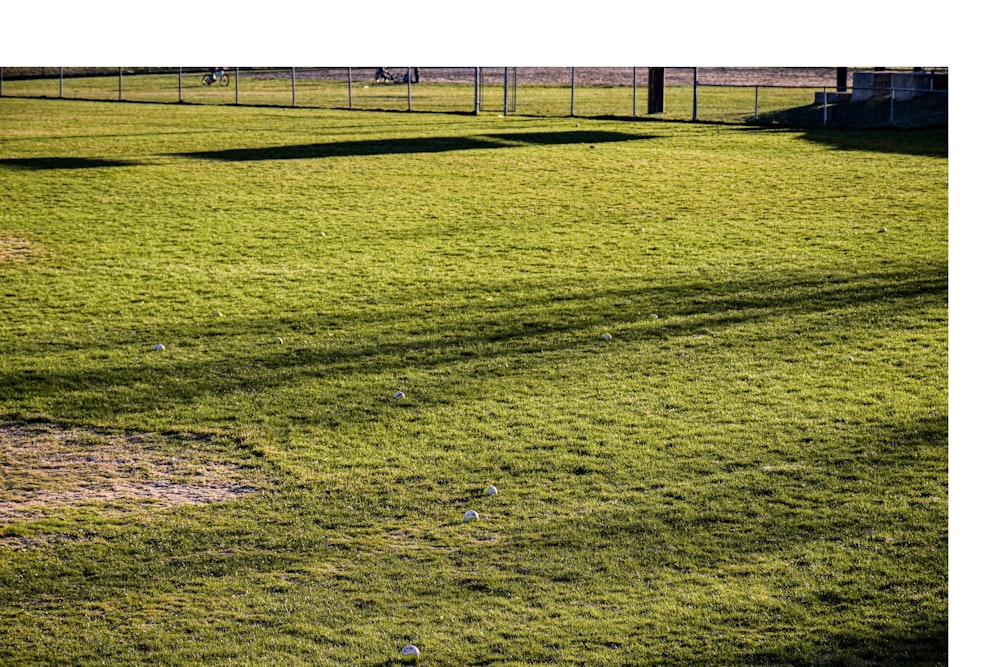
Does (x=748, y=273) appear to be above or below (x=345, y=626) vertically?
above

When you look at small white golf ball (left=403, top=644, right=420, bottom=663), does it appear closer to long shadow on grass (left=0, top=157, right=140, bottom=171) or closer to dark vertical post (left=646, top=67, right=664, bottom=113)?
long shadow on grass (left=0, top=157, right=140, bottom=171)

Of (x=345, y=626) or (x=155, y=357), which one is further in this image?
Answer: (x=155, y=357)

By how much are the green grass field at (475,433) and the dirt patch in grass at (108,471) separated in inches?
→ 1.0

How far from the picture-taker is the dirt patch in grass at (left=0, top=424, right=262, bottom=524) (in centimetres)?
600

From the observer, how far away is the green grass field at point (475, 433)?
15.3 feet

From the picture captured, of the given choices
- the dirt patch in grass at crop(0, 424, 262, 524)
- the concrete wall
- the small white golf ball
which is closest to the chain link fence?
the concrete wall

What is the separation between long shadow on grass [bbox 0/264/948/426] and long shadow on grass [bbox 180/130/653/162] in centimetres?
1107

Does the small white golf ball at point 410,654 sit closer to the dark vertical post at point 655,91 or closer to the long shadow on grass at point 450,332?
the long shadow on grass at point 450,332

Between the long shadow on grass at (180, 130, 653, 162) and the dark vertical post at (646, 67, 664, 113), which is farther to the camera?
the dark vertical post at (646, 67, 664, 113)

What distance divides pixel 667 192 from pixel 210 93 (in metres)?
26.4
